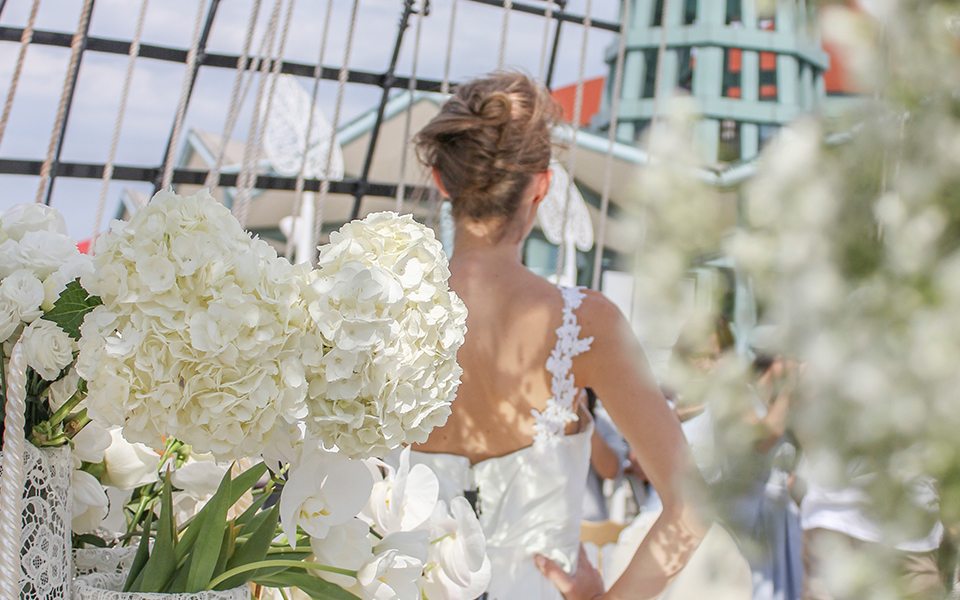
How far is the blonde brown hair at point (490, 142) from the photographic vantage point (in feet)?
4.79

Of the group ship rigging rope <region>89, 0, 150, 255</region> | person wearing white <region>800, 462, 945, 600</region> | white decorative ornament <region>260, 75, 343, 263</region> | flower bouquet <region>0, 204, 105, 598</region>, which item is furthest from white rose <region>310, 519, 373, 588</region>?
white decorative ornament <region>260, 75, 343, 263</region>

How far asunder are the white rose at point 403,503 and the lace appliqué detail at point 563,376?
2.81 feet

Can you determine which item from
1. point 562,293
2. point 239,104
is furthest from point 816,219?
point 239,104

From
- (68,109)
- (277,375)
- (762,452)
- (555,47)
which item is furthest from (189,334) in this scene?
(555,47)

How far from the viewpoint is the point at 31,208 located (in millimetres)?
581

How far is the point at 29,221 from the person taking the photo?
0.57m

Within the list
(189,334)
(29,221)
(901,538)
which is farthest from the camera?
(29,221)

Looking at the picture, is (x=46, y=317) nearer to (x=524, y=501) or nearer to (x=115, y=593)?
(x=115, y=593)

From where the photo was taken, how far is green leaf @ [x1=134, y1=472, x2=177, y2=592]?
54cm

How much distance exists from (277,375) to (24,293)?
0.46 feet

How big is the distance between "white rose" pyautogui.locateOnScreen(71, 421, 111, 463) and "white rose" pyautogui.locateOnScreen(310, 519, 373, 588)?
15cm

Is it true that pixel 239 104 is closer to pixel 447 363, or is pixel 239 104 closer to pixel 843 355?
pixel 447 363

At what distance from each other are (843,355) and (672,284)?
6 cm

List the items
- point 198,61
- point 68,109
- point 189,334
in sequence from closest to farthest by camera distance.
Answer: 1. point 189,334
2. point 68,109
3. point 198,61
